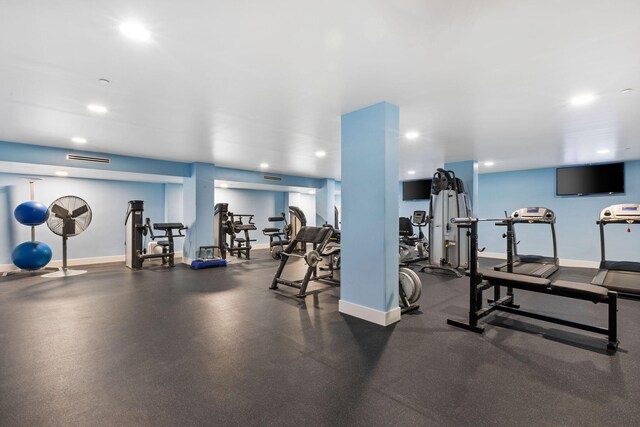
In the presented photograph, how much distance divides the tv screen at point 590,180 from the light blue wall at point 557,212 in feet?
0.56

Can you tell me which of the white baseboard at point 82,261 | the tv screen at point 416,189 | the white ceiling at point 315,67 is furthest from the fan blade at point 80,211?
the tv screen at point 416,189

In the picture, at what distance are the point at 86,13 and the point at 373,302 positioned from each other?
10.6 ft

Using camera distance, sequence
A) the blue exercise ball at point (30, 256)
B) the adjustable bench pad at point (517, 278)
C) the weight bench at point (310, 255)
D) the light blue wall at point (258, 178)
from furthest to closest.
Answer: the light blue wall at point (258, 178)
the blue exercise ball at point (30, 256)
the weight bench at point (310, 255)
the adjustable bench pad at point (517, 278)

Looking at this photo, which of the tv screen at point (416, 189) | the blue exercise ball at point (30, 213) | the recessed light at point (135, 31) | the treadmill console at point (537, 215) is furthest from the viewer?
the tv screen at point (416, 189)

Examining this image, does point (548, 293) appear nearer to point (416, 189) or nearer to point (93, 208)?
point (416, 189)

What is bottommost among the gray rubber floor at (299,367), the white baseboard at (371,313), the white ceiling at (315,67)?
the gray rubber floor at (299,367)

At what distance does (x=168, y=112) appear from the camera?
3545 mm

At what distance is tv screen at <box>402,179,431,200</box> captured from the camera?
→ 9.46m

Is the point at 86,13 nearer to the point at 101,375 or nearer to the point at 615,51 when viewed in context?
the point at 101,375

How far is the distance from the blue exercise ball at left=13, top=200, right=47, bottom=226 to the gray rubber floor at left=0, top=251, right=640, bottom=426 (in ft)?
8.23

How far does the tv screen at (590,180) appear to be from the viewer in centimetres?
647

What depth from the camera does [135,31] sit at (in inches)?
76.6

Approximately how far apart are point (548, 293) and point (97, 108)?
5090 millimetres

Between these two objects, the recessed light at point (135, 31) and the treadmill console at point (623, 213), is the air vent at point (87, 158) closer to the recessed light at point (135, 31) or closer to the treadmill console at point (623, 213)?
the recessed light at point (135, 31)
